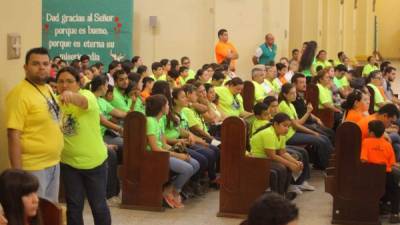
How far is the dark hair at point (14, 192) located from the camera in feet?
13.4

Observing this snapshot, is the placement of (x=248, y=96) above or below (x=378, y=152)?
above

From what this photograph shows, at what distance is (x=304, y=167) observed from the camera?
981 cm

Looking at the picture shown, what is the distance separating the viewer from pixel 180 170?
8492mm

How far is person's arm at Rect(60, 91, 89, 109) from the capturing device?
18.2 feet

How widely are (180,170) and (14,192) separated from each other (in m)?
4.48

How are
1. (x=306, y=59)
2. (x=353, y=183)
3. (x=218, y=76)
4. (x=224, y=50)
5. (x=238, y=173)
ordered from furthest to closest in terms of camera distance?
(x=306, y=59) → (x=224, y=50) → (x=218, y=76) → (x=238, y=173) → (x=353, y=183)

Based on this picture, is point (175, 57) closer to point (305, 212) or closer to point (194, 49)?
point (194, 49)

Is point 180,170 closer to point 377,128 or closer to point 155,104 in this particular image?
point 155,104

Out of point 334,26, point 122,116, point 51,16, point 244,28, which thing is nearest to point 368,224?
point 122,116

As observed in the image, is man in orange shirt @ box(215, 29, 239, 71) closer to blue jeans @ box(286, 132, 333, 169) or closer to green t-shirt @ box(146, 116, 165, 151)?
blue jeans @ box(286, 132, 333, 169)

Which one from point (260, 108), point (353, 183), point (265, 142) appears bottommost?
point (353, 183)

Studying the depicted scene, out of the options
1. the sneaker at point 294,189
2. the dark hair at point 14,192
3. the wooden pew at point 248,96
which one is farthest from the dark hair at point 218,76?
the dark hair at point 14,192

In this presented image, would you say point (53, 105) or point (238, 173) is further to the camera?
point (238, 173)

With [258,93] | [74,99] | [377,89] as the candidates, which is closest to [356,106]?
[258,93]
